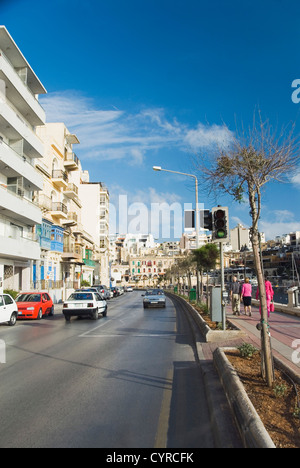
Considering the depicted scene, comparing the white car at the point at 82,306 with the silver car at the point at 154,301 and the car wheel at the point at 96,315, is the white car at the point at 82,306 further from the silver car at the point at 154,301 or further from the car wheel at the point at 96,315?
the silver car at the point at 154,301

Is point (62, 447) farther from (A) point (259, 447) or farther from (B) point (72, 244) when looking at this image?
(B) point (72, 244)

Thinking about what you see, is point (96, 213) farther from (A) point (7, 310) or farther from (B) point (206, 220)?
(B) point (206, 220)

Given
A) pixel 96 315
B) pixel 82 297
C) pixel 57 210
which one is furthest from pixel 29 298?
pixel 57 210

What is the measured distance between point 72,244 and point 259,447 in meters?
46.7

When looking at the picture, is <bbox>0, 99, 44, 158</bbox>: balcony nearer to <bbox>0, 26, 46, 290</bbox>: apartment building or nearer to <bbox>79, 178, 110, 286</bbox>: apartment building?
<bbox>0, 26, 46, 290</bbox>: apartment building

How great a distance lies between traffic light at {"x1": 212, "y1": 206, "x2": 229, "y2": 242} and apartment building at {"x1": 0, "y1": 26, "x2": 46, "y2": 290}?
20005 millimetres

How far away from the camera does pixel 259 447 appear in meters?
3.50

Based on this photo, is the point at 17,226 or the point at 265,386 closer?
the point at 265,386

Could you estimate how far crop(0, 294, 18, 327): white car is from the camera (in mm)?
17062

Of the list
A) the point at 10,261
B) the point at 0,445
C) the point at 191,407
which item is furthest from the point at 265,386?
the point at 10,261

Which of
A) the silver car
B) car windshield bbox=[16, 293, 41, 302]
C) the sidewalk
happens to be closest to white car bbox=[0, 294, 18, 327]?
car windshield bbox=[16, 293, 41, 302]

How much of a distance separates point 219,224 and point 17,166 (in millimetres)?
22677

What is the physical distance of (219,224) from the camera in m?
10.4

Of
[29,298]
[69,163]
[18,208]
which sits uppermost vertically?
[69,163]
